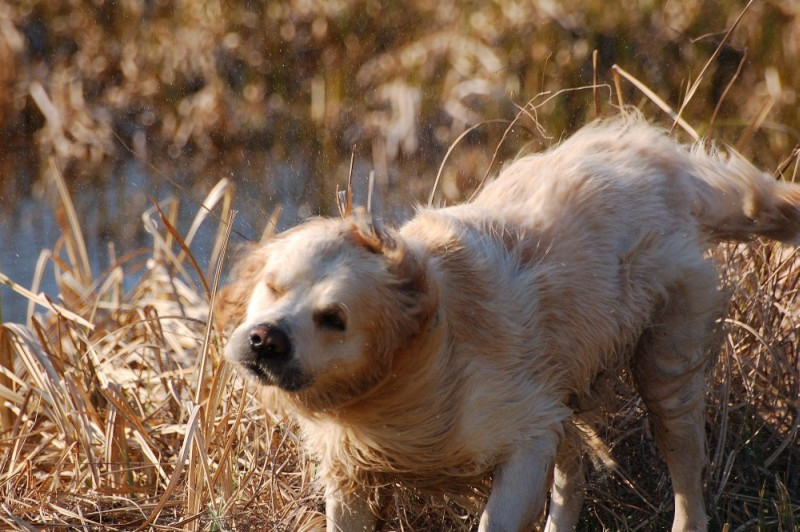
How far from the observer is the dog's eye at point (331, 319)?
3395mm

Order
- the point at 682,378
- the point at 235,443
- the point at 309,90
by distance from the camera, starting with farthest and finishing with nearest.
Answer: the point at 309,90 < the point at 235,443 < the point at 682,378

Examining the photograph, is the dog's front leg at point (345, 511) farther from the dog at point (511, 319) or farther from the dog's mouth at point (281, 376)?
the dog's mouth at point (281, 376)

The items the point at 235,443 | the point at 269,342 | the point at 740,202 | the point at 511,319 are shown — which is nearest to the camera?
the point at 269,342

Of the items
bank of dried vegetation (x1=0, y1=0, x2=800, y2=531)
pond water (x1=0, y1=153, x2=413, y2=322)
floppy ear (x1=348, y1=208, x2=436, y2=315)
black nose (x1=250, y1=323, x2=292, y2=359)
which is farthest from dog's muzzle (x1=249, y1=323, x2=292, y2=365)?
pond water (x1=0, y1=153, x2=413, y2=322)

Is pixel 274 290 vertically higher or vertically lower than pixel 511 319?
higher

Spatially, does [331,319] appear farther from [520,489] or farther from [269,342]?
[520,489]

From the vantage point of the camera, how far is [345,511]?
3.99 meters

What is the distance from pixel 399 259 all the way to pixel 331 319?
0.91 feet

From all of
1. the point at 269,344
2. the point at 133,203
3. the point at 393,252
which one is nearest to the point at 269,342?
the point at 269,344

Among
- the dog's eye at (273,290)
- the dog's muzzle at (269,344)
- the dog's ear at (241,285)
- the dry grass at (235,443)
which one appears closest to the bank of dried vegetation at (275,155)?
the dry grass at (235,443)

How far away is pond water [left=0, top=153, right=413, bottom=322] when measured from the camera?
858 cm

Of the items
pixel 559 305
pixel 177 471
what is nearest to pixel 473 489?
pixel 559 305

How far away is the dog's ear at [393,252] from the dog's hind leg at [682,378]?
1140 mm

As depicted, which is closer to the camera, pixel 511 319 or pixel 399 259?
pixel 399 259
